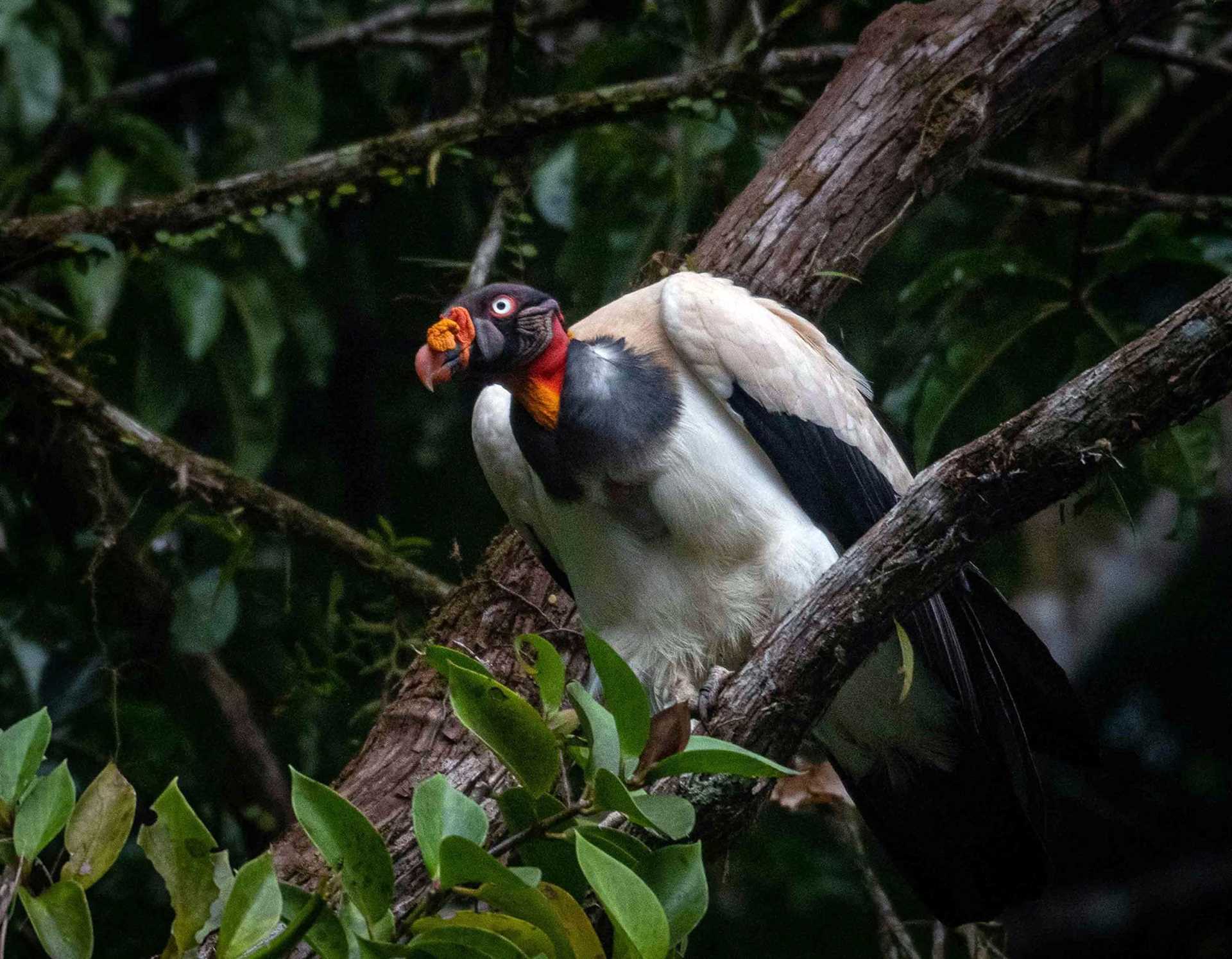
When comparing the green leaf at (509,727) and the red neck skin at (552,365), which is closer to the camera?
the green leaf at (509,727)

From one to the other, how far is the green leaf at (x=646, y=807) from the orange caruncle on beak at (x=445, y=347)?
1.19m

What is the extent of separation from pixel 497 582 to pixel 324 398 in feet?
9.53

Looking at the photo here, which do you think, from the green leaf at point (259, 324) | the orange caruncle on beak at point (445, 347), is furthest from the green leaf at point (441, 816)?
the green leaf at point (259, 324)

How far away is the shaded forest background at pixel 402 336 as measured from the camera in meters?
4.16

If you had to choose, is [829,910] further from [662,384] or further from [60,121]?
[60,121]

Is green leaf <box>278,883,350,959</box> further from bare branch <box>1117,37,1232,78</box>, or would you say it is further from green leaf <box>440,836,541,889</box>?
bare branch <box>1117,37,1232,78</box>

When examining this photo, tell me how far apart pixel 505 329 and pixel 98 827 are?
143 cm

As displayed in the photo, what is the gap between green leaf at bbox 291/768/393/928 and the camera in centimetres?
197

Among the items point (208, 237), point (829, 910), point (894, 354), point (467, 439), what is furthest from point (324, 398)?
point (829, 910)

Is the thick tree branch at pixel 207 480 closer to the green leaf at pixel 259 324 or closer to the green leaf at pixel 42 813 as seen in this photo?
the green leaf at pixel 259 324

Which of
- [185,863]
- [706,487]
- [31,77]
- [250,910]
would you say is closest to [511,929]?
[250,910]

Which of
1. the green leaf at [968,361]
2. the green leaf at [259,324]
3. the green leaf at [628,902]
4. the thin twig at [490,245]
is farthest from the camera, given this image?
the green leaf at [259,324]

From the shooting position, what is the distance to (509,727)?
2.06 meters

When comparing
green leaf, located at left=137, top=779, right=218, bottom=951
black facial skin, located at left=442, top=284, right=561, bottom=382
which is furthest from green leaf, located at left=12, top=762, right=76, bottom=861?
black facial skin, located at left=442, top=284, right=561, bottom=382
